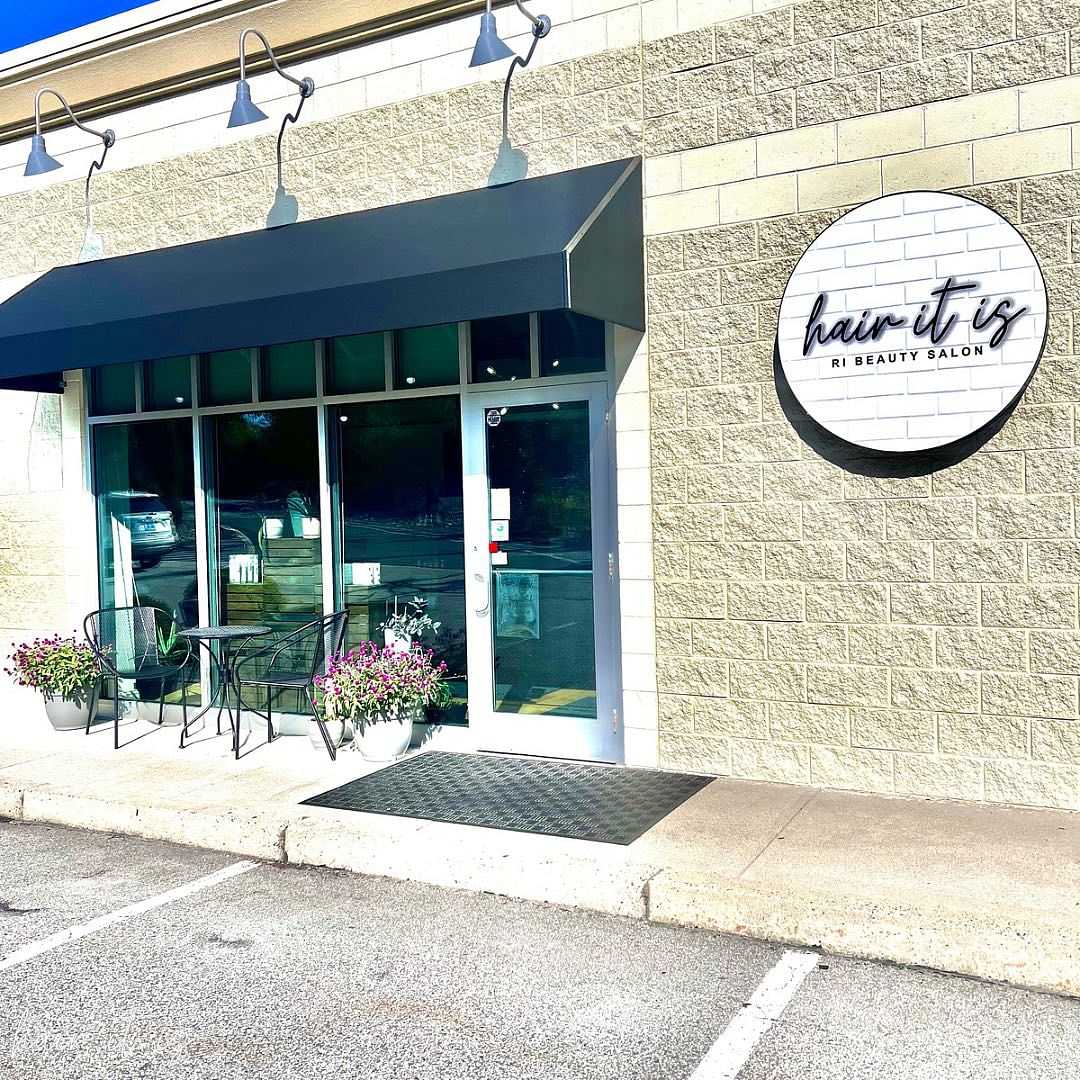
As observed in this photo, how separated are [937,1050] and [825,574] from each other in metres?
3.03

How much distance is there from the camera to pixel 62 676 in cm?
869

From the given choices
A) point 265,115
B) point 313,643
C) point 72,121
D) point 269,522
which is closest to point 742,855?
point 313,643

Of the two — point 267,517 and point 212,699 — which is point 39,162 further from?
point 212,699

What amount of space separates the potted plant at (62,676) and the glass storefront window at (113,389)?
6.10 ft

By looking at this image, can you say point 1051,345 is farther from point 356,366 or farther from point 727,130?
point 356,366

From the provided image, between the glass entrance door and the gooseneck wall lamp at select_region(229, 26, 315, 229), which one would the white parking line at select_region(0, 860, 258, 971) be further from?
the gooseneck wall lamp at select_region(229, 26, 315, 229)

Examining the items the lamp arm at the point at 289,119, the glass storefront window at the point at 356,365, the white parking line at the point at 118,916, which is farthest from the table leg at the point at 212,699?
the lamp arm at the point at 289,119

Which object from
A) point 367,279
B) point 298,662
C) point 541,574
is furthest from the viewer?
point 298,662

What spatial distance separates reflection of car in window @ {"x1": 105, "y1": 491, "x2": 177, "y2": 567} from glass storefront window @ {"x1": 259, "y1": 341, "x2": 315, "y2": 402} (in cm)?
139

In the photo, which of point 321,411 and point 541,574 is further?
point 321,411

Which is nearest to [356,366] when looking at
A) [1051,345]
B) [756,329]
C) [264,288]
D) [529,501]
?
[264,288]

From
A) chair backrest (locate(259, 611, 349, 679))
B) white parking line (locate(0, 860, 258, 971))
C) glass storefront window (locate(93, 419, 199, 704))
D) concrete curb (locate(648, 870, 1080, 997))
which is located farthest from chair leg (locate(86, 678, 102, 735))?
concrete curb (locate(648, 870, 1080, 997))

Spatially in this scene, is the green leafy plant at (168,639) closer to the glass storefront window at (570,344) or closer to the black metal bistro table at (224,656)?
the black metal bistro table at (224,656)

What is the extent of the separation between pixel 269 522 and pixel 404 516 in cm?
124
